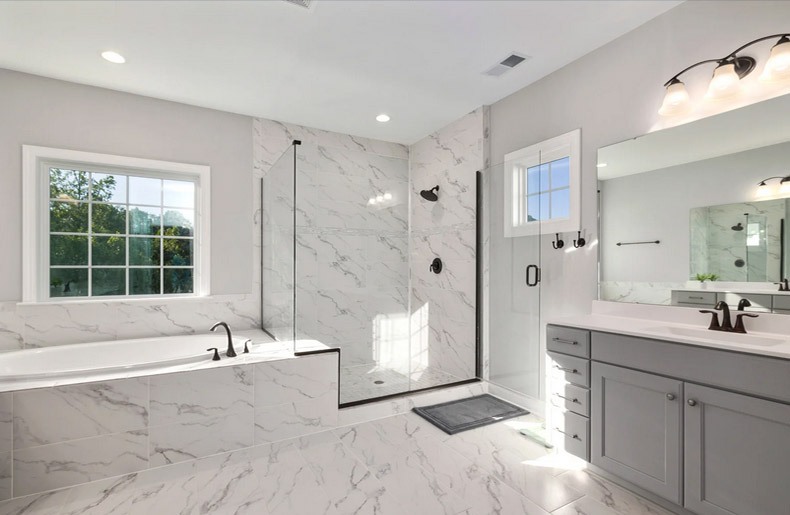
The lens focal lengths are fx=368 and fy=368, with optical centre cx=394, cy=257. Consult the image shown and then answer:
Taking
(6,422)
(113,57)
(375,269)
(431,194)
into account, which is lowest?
(6,422)

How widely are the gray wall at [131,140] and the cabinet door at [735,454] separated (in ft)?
11.3

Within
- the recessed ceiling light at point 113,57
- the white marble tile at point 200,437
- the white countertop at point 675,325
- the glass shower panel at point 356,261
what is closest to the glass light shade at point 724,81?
the white countertop at point 675,325

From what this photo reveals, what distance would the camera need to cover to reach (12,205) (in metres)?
2.77

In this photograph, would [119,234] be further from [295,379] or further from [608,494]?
[608,494]

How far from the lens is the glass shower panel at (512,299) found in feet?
9.50

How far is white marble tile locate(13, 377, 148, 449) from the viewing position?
77.3 inches

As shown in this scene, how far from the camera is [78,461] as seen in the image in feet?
6.69

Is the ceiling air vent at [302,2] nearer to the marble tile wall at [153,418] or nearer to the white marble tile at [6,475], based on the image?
the marble tile wall at [153,418]

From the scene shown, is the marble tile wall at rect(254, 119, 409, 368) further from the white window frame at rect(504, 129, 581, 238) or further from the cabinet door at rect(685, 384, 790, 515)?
the cabinet door at rect(685, 384, 790, 515)

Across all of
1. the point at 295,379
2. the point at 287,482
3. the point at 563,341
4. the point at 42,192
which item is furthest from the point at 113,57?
the point at 563,341

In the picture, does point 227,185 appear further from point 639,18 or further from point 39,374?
point 639,18

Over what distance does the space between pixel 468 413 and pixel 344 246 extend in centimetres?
189

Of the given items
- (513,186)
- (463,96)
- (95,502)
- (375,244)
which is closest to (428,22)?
(463,96)

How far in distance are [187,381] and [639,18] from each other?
3.52 meters
